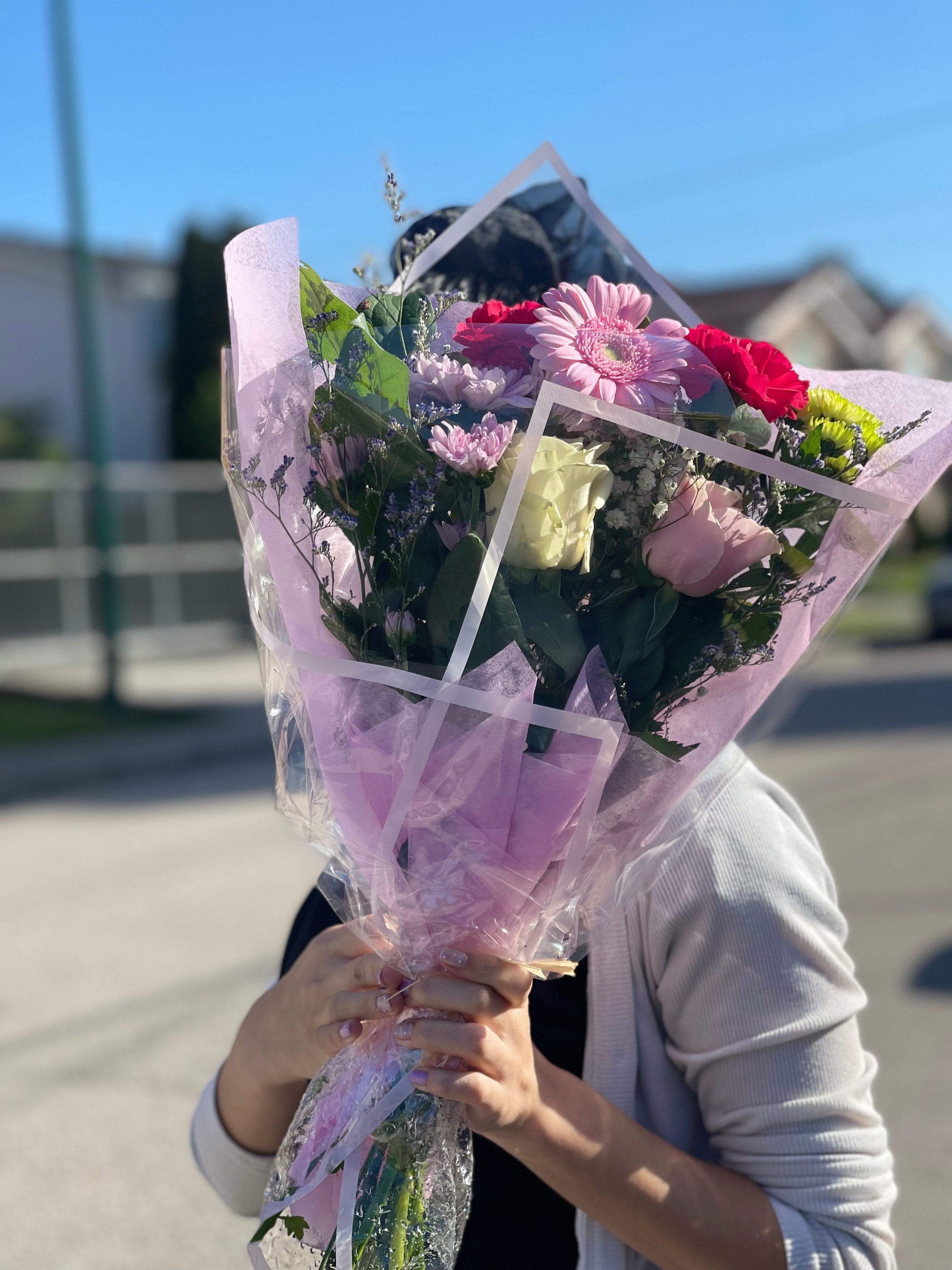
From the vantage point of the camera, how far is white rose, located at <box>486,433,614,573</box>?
3.23 ft

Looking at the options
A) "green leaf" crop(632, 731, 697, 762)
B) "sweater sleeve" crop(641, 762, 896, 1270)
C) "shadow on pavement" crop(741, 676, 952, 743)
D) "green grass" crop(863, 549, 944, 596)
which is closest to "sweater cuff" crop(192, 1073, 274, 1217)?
"sweater sleeve" crop(641, 762, 896, 1270)

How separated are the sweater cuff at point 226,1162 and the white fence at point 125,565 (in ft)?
37.7

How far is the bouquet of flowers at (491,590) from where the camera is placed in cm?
101

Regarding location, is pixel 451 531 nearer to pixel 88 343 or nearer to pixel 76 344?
pixel 88 343

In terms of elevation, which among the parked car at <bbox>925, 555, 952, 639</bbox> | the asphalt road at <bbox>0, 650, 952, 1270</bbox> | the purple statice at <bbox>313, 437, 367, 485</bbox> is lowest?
the parked car at <bbox>925, 555, 952, 639</bbox>

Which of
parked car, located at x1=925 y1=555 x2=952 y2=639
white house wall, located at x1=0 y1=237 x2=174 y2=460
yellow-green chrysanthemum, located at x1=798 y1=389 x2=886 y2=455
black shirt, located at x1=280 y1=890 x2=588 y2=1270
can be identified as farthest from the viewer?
white house wall, located at x1=0 y1=237 x2=174 y2=460

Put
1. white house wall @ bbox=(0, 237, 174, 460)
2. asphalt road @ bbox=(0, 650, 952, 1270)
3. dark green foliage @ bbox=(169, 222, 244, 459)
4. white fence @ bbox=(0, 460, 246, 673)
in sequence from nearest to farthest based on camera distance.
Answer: asphalt road @ bbox=(0, 650, 952, 1270)
white fence @ bbox=(0, 460, 246, 673)
white house wall @ bbox=(0, 237, 174, 460)
dark green foliage @ bbox=(169, 222, 244, 459)

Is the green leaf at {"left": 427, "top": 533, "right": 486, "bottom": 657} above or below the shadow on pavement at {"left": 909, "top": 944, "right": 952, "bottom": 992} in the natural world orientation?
above

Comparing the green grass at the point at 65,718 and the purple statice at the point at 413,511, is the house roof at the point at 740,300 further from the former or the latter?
the purple statice at the point at 413,511

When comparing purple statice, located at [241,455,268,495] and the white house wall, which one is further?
the white house wall

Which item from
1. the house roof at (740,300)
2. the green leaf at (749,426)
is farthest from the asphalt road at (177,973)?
the house roof at (740,300)

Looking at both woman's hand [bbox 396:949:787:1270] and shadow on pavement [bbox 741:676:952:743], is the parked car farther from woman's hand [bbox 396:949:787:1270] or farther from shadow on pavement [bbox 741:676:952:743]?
woman's hand [bbox 396:949:787:1270]

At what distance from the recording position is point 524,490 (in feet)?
3.22

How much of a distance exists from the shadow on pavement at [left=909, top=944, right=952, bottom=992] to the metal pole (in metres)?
A: 7.92
